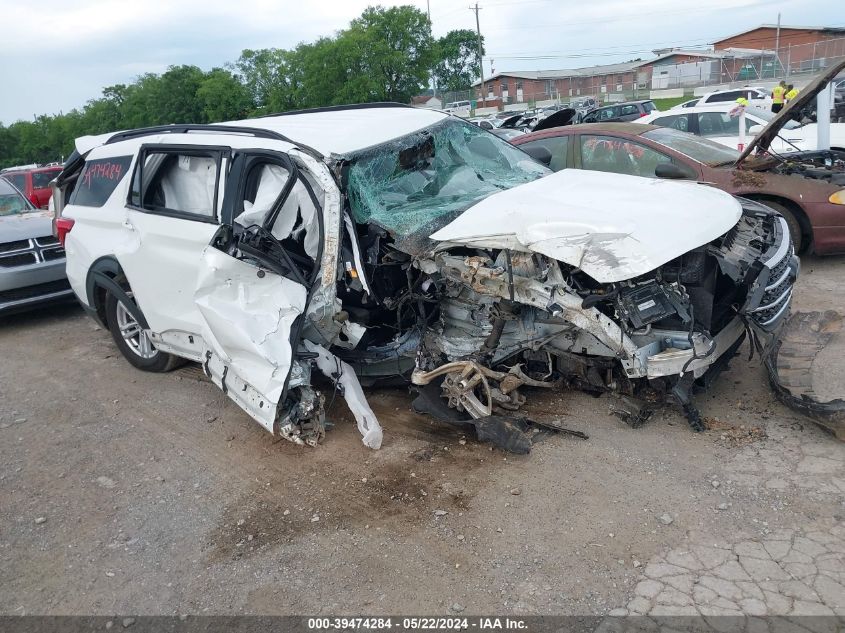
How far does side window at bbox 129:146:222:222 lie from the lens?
460cm

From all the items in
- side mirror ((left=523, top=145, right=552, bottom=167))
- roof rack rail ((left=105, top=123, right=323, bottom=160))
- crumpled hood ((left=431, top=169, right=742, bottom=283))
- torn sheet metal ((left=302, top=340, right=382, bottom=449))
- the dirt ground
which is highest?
roof rack rail ((left=105, top=123, right=323, bottom=160))

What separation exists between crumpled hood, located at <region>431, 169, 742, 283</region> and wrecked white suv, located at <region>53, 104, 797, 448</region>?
0.01 meters

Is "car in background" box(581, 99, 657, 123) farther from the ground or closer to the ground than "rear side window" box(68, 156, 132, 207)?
closer to the ground

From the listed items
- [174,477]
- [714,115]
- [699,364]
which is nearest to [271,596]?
[174,477]

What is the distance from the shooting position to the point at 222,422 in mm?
4762

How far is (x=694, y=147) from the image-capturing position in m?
6.82

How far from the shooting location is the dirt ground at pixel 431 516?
9.29ft

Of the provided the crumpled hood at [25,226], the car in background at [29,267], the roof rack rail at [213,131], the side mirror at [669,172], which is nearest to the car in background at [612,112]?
the side mirror at [669,172]

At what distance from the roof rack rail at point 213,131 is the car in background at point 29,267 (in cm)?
230

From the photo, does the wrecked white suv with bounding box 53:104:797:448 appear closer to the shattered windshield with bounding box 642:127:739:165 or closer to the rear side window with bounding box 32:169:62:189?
the shattered windshield with bounding box 642:127:739:165

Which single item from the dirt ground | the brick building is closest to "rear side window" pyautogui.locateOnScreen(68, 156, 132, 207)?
the dirt ground

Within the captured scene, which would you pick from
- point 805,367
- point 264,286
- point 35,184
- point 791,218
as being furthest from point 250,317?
point 35,184

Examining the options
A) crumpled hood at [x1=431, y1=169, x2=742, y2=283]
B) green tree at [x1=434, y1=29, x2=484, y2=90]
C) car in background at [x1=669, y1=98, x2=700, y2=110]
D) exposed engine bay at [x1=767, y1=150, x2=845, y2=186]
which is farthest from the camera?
green tree at [x1=434, y1=29, x2=484, y2=90]

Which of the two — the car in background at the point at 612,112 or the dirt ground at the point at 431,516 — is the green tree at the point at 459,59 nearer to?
the car in background at the point at 612,112
